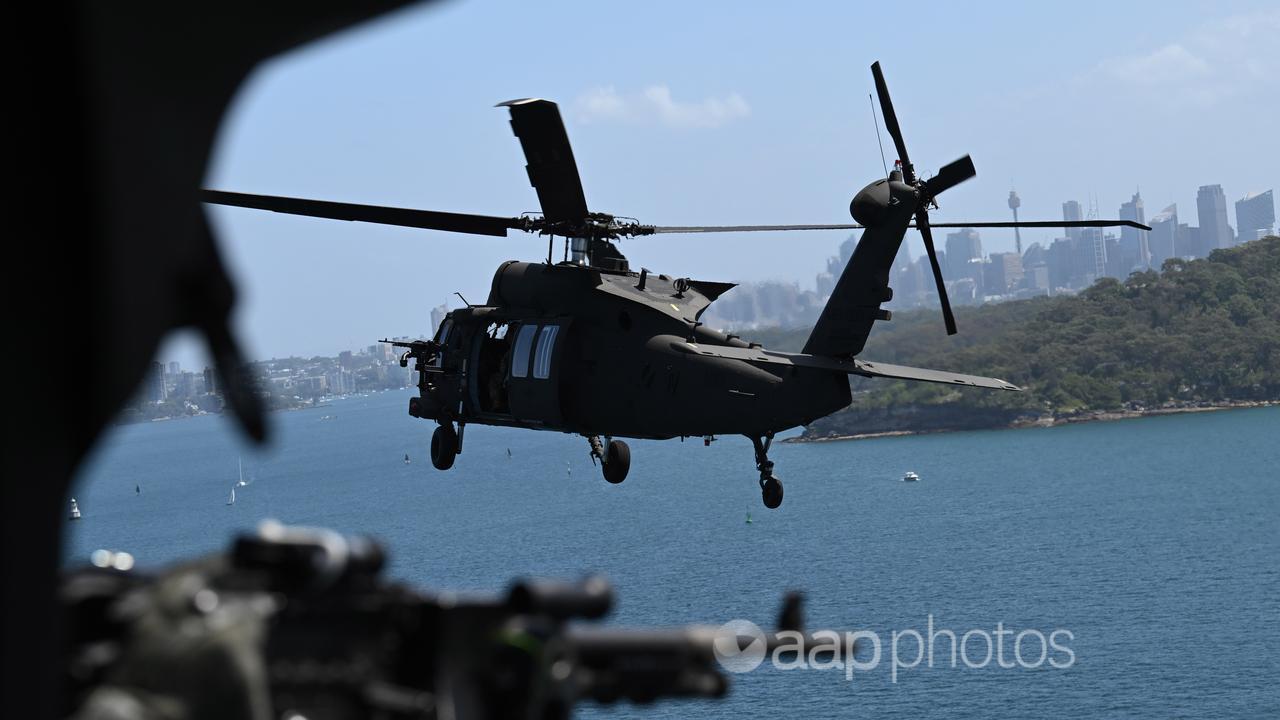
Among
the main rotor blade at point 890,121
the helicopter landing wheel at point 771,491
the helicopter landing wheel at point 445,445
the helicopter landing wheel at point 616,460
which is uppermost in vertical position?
the main rotor blade at point 890,121

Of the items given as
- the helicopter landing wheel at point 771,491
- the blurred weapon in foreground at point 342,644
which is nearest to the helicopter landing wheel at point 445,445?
the helicopter landing wheel at point 771,491

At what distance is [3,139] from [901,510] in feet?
548

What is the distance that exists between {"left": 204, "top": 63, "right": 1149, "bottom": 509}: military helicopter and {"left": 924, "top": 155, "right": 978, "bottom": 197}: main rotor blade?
0.03 metres

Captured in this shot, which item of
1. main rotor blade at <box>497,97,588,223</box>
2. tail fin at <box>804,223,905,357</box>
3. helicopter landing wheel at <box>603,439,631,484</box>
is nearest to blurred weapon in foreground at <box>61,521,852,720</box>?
main rotor blade at <box>497,97,588,223</box>

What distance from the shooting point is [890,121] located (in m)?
30.6

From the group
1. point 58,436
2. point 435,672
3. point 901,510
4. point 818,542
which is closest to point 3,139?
point 58,436

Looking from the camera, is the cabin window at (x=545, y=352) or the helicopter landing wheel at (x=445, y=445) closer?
the cabin window at (x=545, y=352)

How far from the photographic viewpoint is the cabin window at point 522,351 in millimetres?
27984

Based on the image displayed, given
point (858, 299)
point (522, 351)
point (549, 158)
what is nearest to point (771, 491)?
point (858, 299)

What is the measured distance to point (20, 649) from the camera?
4047 mm

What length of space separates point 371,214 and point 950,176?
37.4ft

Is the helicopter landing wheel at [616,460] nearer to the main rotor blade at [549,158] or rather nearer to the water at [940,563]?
the main rotor blade at [549,158]

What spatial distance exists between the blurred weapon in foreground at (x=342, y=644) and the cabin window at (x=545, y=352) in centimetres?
2167

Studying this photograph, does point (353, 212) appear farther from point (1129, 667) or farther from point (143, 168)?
point (1129, 667)
